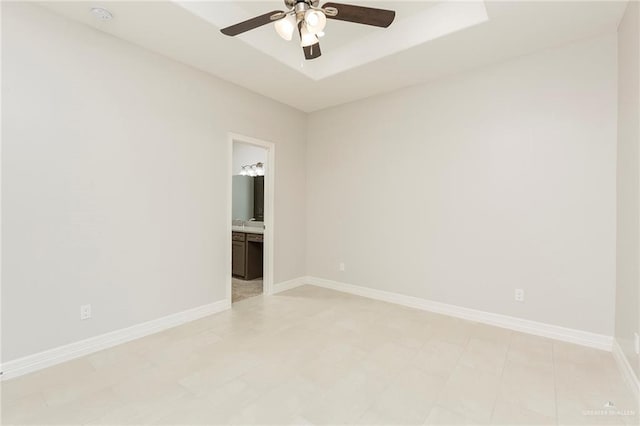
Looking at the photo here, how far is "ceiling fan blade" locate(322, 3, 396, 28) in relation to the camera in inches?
71.6

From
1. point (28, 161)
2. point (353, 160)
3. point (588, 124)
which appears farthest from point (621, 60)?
point (28, 161)

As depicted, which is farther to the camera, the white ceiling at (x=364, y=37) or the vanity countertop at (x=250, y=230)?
the vanity countertop at (x=250, y=230)

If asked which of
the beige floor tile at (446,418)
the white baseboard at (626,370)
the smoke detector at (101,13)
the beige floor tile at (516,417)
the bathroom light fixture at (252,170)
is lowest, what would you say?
the beige floor tile at (446,418)

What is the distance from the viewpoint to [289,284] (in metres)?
4.65

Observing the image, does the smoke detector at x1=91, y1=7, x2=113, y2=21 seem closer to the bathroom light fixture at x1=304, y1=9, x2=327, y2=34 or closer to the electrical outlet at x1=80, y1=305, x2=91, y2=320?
the bathroom light fixture at x1=304, y1=9, x2=327, y2=34

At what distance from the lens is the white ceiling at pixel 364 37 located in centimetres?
244

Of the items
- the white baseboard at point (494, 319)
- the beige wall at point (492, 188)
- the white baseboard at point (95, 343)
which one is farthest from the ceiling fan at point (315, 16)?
the white baseboard at point (494, 319)

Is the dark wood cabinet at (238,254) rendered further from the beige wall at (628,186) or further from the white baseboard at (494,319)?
the beige wall at (628,186)

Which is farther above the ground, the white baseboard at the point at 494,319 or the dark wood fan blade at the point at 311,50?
the dark wood fan blade at the point at 311,50

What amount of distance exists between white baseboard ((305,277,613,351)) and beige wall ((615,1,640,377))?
0.24m

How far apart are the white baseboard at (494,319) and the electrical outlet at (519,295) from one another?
0.65 ft

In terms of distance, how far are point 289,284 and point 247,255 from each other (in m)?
0.95

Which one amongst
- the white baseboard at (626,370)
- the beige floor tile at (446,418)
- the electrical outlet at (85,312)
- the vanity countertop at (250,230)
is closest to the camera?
the beige floor tile at (446,418)

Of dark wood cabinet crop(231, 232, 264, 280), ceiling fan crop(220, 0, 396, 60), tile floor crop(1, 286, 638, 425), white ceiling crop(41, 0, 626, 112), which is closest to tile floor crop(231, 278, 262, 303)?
dark wood cabinet crop(231, 232, 264, 280)
